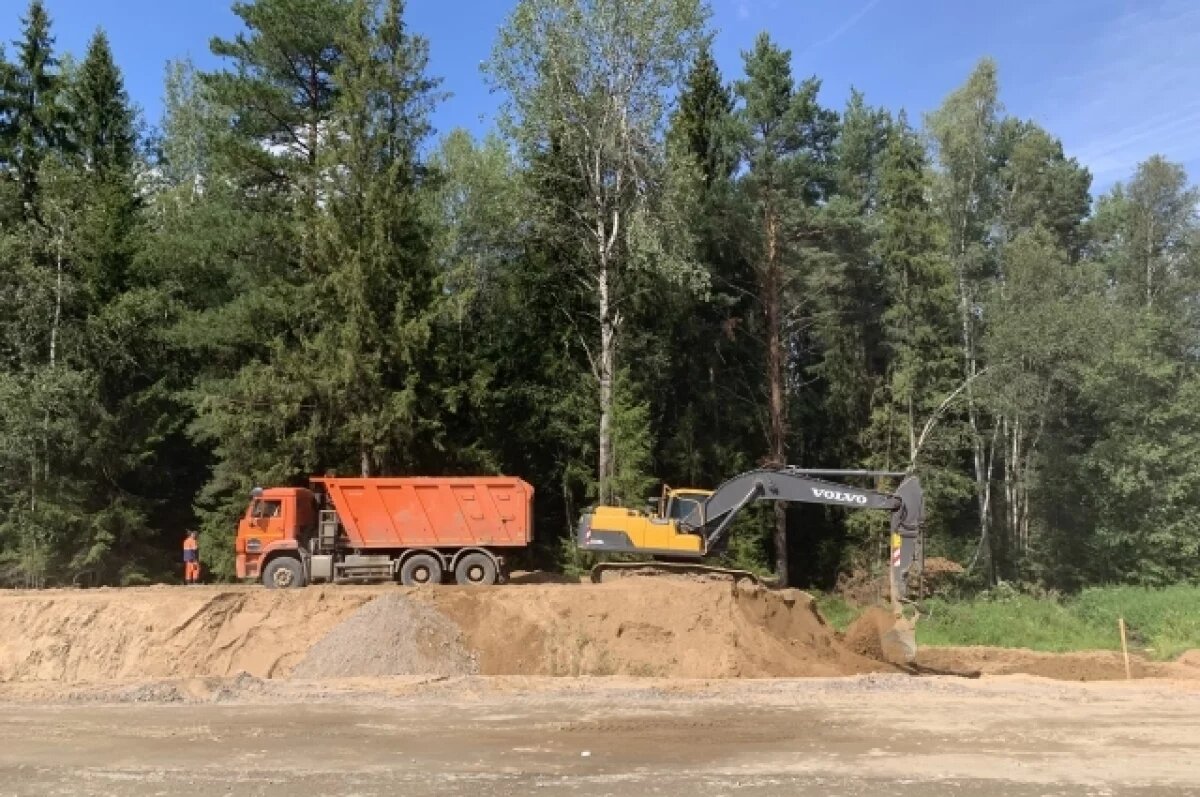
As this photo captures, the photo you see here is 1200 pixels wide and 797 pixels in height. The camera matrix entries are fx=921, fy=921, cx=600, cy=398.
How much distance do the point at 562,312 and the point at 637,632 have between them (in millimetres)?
15748

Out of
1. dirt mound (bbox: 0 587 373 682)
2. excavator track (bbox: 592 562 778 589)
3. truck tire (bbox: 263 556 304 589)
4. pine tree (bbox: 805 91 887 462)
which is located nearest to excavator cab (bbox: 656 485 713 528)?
excavator track (bbox: 592 562 778 589)

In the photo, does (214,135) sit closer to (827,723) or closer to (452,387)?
(452,387)

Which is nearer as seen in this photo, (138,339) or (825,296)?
(138,339)

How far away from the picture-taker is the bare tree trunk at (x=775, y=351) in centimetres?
3344

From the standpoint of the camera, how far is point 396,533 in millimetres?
21469

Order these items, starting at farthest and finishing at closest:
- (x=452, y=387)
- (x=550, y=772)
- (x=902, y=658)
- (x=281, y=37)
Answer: (x=281, y=37) → (x=452, y=387) → (x=902, y=658) → (x=550, y=772)

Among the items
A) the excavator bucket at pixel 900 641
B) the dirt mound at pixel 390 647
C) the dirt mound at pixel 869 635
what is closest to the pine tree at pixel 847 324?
the dirt mound at pixel 869 635

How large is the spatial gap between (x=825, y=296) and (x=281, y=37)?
21.7 metres

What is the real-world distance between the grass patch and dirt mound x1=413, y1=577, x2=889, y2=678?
6826mm

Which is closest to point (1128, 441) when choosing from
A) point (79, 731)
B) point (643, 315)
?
point (643, 315)

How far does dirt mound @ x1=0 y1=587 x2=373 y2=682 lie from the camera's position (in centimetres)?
1705

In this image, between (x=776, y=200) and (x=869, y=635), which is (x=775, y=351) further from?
(x=869, y=635)

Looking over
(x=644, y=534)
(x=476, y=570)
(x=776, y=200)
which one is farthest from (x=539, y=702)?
(x=776, y=200)

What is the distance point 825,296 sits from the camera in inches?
1430
